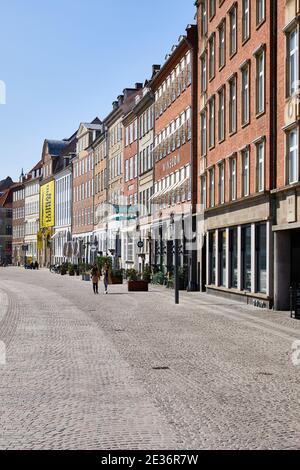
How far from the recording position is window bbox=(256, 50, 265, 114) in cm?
3012

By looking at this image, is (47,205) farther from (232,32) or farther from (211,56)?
(232,32)

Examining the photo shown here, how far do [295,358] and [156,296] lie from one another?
22.9 metres

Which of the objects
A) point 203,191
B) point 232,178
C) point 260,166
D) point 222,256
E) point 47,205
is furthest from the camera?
point 47,205

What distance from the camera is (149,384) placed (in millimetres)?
12070

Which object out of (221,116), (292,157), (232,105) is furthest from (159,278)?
(292,157)

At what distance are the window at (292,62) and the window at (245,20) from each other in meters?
5.75

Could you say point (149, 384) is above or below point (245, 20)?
below

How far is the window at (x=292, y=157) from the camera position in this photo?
26453 mm

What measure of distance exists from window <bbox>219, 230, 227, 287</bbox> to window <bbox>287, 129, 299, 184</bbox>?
10.1 m

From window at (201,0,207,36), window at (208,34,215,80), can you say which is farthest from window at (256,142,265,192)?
window at (201,0,207,36)

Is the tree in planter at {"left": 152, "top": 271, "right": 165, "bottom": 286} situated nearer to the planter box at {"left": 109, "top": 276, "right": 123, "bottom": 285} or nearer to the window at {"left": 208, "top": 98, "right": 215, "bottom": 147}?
the planter box at {"left": 109, "top": 276, "right": 123, "bottom": 285}

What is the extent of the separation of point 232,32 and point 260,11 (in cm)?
560

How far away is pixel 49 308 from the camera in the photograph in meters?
29.2

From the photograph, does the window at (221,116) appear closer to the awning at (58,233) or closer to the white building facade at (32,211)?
the awning at (58,233)
